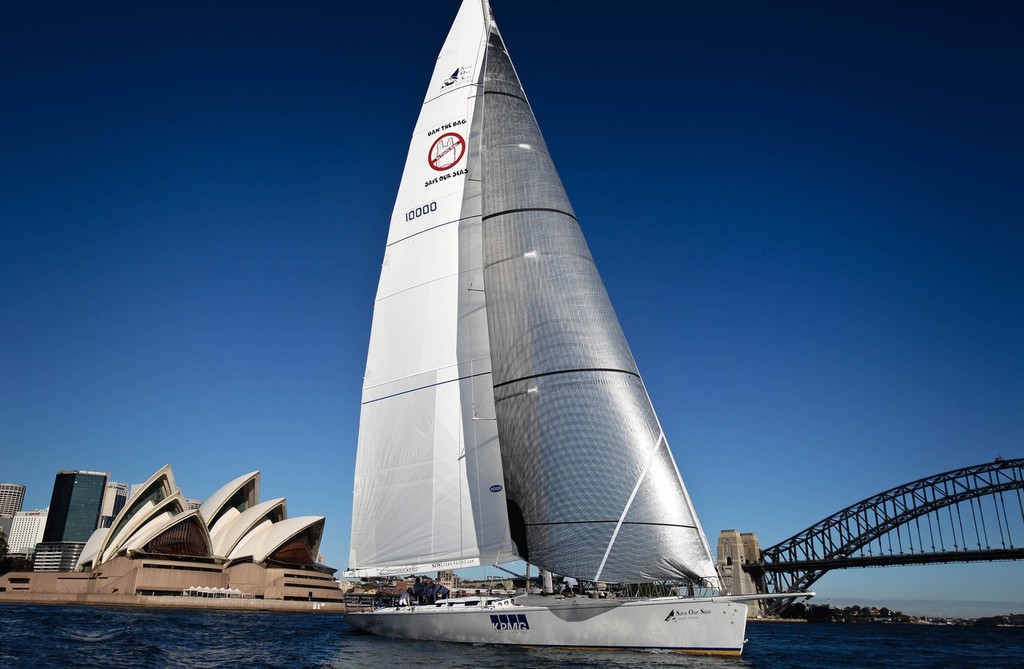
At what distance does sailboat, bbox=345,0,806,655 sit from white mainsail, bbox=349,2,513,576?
5cm

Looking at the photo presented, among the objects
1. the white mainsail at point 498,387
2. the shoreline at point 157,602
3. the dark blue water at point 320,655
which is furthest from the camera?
the shoreline at point 157,602

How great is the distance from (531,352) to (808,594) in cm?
844

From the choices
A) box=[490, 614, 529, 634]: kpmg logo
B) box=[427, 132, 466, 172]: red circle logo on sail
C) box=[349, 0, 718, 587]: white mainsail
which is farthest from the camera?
box=[427, 132, 466, 172]: red circle logo on sail

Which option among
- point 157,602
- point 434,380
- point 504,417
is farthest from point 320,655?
point 157,602

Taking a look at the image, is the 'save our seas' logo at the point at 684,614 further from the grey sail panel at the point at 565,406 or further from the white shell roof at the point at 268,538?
the white shell roof at the point at 268,538

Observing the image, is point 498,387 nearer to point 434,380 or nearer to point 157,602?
point 434,380

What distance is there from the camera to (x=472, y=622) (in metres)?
16.7

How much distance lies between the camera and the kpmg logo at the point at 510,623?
15961 millimetres

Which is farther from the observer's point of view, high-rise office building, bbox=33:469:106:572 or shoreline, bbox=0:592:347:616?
high-rise office building, bbox=33:469:106:572

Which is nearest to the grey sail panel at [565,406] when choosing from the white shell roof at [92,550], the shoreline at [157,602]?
the shoreline at [157,602]

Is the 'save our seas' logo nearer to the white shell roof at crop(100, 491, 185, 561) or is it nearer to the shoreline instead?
the shoreline

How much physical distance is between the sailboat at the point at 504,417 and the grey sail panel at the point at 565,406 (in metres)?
0.04

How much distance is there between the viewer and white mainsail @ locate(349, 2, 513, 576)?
18.5 meters

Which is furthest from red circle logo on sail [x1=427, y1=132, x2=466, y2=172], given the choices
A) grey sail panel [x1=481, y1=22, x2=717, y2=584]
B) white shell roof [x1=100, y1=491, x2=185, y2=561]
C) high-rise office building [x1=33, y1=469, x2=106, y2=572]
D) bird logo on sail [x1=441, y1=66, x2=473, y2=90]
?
high-rise office building [x1=33, y1=469, x2=106, y2=572]
